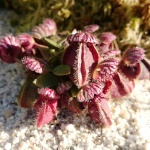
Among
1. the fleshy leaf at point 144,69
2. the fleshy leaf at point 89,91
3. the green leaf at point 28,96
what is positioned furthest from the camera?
the fleshy leaf at point 144,69

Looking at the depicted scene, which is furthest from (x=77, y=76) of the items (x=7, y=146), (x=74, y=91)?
(x=7, y=146)

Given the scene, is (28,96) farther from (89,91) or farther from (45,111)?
(89,91)

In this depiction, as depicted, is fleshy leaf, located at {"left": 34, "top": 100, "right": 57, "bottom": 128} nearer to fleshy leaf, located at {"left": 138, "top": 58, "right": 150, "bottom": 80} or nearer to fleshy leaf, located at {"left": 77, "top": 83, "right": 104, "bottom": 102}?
fleshy leaf, located at {"left": 77, "top": 83, "right": 104, "bottom": 102}

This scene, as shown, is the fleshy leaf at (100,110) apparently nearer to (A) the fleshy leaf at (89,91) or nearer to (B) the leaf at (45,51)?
(A) the fleshy leaf at (89,91)

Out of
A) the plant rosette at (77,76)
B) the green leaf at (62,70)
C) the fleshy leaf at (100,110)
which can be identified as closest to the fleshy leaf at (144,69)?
the plant rosette at (77,76)

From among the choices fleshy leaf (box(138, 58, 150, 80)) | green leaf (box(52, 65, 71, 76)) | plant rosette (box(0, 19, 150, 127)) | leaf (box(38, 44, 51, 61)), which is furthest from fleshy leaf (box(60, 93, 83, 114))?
fleshy leaf (box(138, 58, 150, 80))

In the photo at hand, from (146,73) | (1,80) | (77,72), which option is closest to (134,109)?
(146,73)

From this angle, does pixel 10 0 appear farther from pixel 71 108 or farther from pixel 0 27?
pixel 71 108
